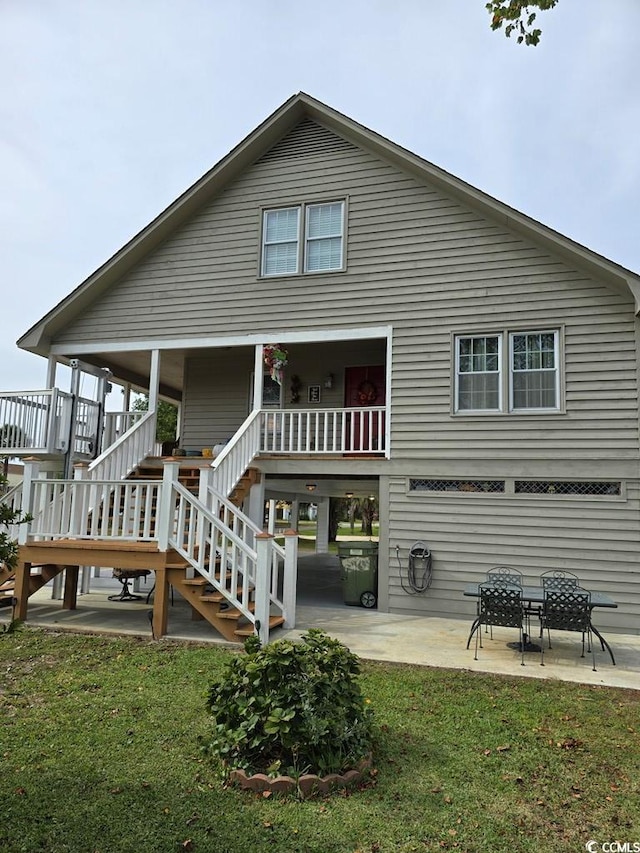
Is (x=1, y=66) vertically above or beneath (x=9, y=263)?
beneath

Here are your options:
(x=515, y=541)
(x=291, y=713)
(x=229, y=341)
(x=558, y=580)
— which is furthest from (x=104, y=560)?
(x=558, y=580)

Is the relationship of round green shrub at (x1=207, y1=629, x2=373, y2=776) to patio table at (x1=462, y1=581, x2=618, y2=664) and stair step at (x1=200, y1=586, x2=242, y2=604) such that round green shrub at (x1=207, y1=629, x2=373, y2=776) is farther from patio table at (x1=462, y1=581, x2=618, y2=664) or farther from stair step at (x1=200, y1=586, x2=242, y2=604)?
patio table at (x1=462, y1=581, x2=618, y2=664)

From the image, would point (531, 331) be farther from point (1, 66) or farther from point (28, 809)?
point (28, 809)

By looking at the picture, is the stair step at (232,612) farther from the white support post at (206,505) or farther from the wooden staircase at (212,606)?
the white support post at (206,505)

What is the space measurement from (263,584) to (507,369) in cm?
555

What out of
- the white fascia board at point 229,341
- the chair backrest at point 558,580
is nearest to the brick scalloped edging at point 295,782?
the chair backrest at point 558,580

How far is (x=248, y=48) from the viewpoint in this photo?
362 inches

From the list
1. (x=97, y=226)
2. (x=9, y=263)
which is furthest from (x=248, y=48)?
(x=9, y=263)

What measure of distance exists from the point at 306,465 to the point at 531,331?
4562mm

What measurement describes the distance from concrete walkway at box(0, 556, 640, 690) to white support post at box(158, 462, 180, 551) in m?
1.26

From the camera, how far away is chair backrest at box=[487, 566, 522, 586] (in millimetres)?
8559

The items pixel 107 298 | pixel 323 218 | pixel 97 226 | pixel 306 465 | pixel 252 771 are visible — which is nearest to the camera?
pixel 252 771

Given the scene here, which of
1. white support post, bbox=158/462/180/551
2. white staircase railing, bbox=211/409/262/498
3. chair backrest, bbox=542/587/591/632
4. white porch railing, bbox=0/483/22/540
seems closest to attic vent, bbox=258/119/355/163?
white staircase railing, bbox=211/409/262/498

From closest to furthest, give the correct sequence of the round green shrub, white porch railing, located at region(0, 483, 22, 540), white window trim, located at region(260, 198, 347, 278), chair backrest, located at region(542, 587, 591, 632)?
the round green shrub, chair backrest, located at region(542, 587, 591, 632), white porch railing, located at region(0, 483, 22, 540), white window trim, located at region(260, 198, 347, 278)
